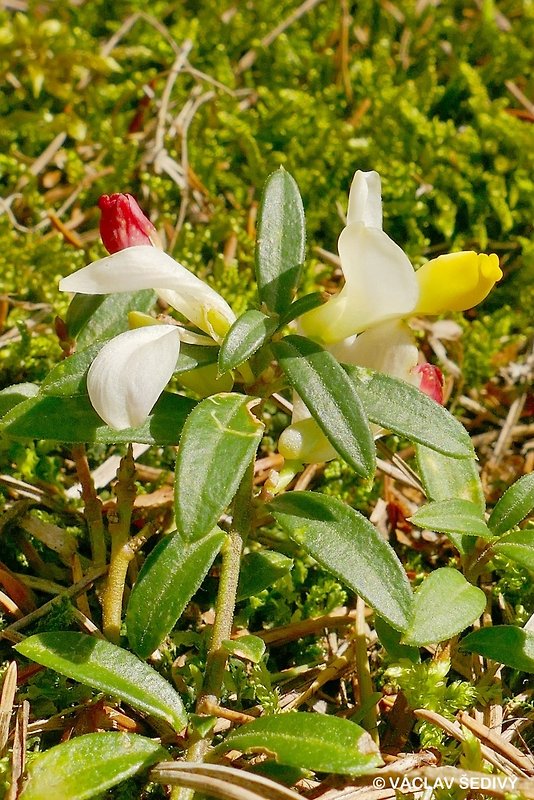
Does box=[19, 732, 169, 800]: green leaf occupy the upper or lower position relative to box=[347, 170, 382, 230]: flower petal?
lower

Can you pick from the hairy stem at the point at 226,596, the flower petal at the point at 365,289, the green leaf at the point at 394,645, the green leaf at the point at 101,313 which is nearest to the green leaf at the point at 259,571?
the hairy stem at the point at 226,596

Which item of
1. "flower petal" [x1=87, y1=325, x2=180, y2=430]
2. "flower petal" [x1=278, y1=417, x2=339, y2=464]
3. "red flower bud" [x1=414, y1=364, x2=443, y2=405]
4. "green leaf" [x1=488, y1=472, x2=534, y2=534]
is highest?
"flower petal" [x1=87, y1=325, x2=180, y2=430]

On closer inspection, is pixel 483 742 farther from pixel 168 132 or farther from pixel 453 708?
pixel 168 132

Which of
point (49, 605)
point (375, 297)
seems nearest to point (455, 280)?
point (375, 297)

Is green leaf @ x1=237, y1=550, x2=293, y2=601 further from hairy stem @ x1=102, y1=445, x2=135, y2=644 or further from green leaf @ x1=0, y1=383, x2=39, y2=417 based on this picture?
green leaf @ x1=0, y1=383, x2=39, y2=417

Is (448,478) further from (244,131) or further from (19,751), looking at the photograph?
(244,131)

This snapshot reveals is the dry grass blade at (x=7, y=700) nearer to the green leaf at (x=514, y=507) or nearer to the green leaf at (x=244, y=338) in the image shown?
the green leaf at (x=244, y=338)

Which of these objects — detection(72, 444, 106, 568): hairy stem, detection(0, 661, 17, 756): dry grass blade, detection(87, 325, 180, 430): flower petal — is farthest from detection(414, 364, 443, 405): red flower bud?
detection(0, 661, 17, 756): dry grass blade
